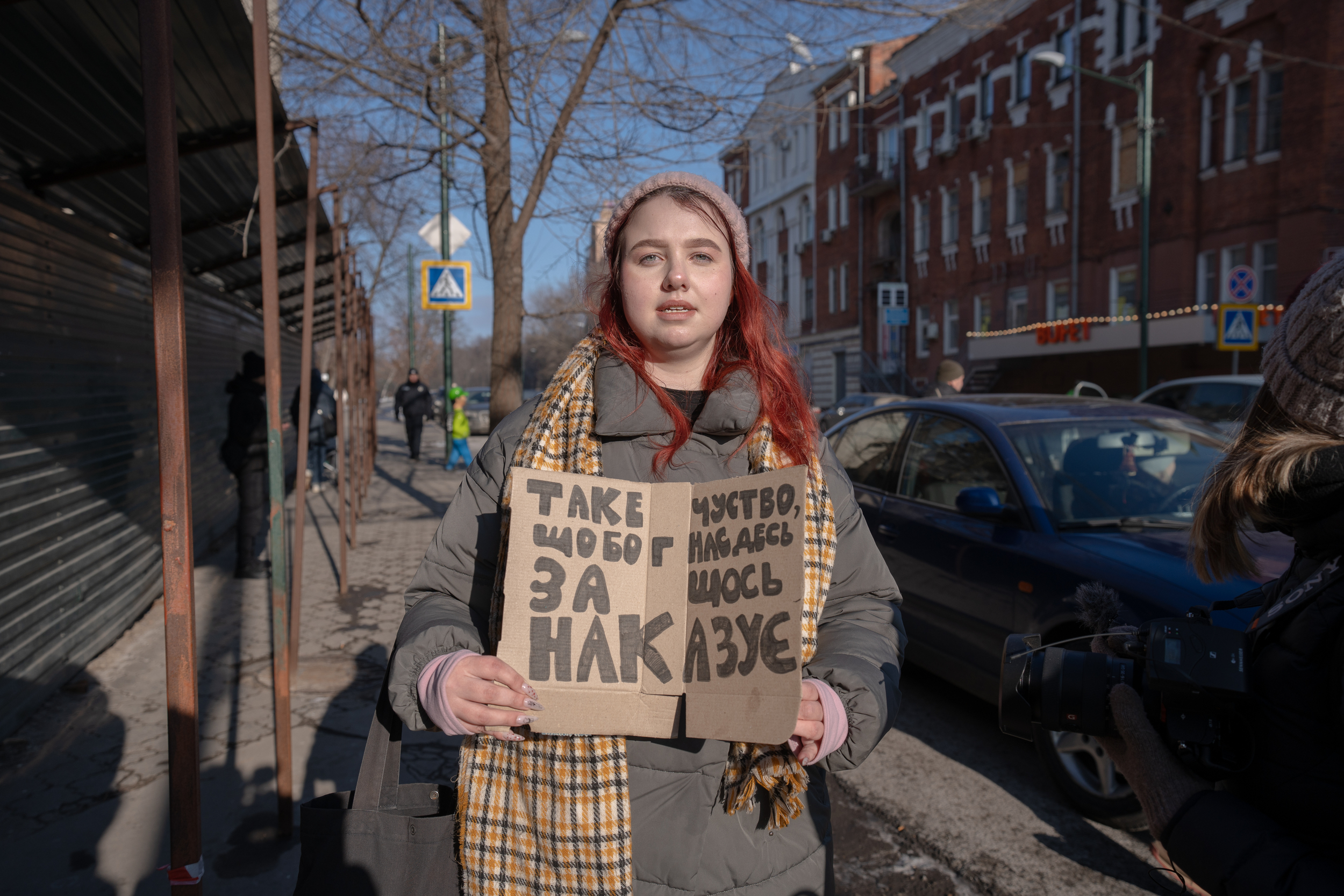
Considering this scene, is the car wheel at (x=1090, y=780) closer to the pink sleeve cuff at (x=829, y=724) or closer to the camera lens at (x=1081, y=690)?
the camera lens at (x=1081, y=690)

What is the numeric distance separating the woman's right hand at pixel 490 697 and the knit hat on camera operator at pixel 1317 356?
1257mm

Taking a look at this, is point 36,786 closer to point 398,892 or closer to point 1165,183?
point 398,892

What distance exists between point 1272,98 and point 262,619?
859 inches

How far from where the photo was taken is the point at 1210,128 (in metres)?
20.3

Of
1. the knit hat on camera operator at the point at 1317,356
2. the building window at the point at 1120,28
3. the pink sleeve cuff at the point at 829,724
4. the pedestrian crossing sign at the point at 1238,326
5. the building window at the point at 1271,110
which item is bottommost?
the pink sleeve cuff at the point at 829,724

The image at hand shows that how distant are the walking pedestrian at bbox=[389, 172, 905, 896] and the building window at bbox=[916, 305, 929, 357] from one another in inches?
1206

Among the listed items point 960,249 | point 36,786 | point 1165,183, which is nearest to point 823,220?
point 960,249

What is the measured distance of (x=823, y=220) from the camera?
1510 inches

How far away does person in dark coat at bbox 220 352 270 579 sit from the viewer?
7141 millimetres

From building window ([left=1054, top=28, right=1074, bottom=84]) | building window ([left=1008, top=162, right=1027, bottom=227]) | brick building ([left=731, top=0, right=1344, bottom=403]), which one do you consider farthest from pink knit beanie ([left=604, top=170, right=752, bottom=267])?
building window ([left=1008, top=162, right=1027, bottom=227])

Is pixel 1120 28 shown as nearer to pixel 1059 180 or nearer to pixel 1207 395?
pixel 1059 180

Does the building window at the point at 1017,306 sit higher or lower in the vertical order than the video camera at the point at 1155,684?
higher

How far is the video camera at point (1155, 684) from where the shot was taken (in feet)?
4.31

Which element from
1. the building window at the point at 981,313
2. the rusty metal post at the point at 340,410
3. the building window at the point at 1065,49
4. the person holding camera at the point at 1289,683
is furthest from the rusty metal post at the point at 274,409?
the building window at the point at 981,313
